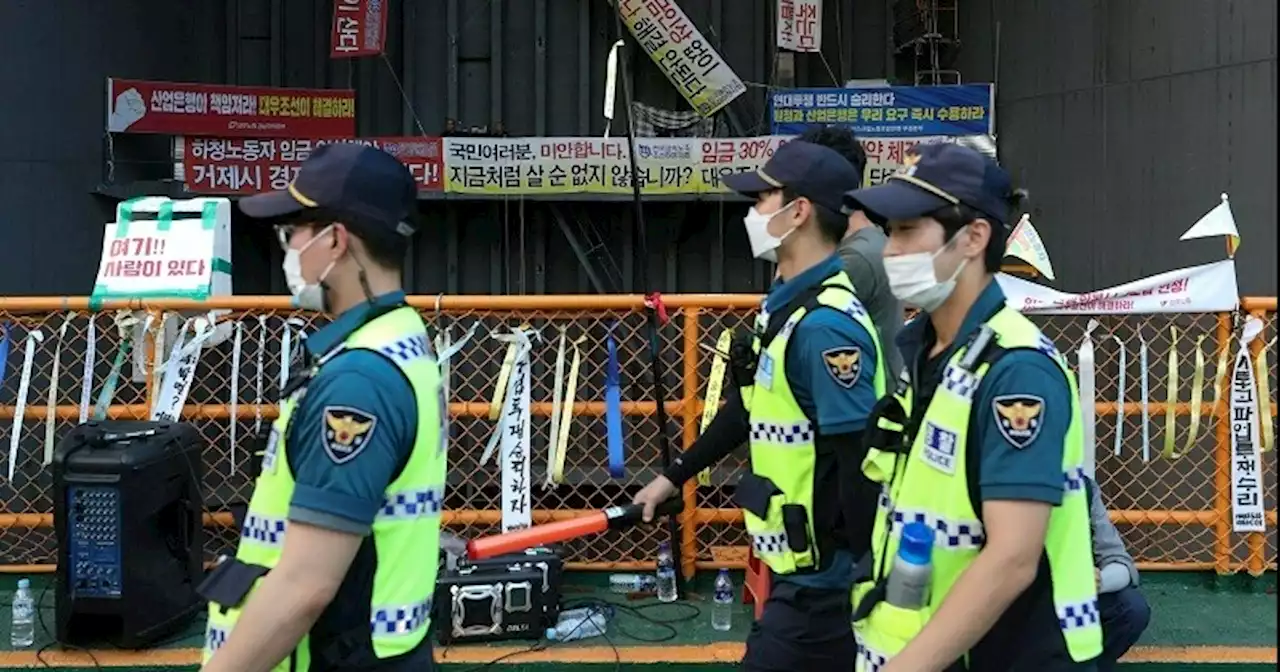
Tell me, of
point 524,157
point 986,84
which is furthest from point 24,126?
point 986,84

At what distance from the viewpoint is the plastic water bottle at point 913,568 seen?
200 cm

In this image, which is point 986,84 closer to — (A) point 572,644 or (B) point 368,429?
(A) point 572,644

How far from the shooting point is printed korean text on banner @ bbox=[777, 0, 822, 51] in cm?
1112

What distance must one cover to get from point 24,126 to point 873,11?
27.3 ft

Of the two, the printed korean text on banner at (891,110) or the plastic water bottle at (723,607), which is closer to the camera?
the plastic water bottle at (723,607)

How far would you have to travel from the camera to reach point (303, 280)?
2121 mm

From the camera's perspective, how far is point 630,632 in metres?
4.44

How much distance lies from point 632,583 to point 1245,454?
9.07ft

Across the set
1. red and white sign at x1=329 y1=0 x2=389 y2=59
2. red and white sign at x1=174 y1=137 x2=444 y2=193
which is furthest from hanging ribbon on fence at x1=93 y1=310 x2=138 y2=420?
red and white sign at x1=329 y1=0 x2=389 y2=59

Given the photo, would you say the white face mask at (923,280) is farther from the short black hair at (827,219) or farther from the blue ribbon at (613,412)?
the blue ribbon at (613,412)

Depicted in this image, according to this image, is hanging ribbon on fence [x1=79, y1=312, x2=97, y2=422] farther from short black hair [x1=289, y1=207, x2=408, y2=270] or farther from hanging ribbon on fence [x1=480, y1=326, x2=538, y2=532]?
short black hair [x1=289, y1=207, x2=408, y2=270]

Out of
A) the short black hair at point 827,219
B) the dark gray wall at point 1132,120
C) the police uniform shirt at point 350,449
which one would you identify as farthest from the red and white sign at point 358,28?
the police uniform shirt at point 350,449

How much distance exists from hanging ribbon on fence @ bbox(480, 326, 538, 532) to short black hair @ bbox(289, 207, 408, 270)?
2457 mm

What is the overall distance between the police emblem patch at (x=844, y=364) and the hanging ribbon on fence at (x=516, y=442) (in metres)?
2.14
